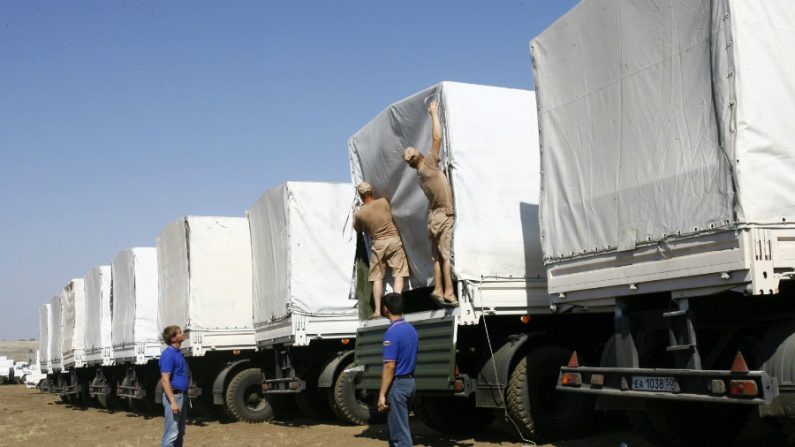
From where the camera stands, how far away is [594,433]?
35.3 ft

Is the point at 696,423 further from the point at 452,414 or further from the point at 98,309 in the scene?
the point at 98,309

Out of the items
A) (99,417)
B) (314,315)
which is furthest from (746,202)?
(99,417)

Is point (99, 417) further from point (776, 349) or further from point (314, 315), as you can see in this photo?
point (776, 349)

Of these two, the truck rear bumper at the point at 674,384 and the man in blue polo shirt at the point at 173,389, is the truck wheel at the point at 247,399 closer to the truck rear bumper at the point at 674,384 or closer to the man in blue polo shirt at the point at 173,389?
the man in blue polo shirt at the point at 173,389

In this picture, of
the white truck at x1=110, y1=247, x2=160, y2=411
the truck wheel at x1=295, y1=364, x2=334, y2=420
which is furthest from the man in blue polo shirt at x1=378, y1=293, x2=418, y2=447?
the white truck at x1=110, y1=247, x2=160, y2=411

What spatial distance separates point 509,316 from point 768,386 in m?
3.88

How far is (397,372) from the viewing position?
25.5 ft

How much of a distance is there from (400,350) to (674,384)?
2.15 m

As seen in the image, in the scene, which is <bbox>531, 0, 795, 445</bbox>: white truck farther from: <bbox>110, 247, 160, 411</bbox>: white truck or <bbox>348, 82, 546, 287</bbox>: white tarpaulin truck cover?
<bbox>110, 247, 160, 411</bbox>: white truck

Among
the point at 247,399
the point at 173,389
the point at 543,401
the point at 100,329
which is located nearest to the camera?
the point at 173,389

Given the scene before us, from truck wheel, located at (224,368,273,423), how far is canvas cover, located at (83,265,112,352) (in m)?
9.79

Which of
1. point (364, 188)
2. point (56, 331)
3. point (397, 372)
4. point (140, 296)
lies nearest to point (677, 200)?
point (397, 372)

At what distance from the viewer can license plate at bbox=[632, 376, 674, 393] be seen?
7.77 meters

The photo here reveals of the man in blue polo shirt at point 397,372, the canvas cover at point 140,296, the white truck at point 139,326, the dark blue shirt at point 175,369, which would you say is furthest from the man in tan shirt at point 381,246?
the canvas cover at point 140,296
